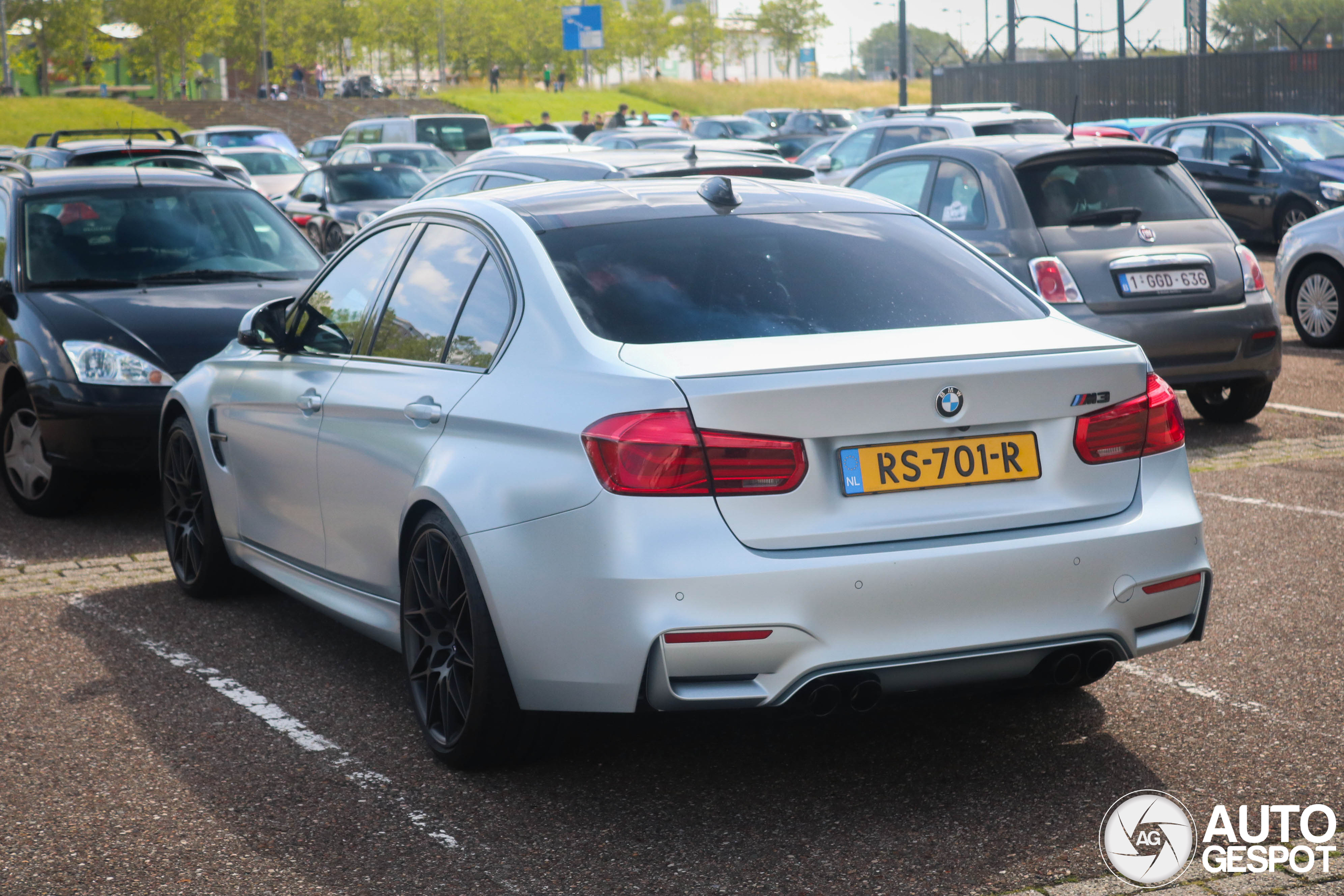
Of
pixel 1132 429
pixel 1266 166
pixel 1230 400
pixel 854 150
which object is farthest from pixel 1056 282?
pixel 1266 166

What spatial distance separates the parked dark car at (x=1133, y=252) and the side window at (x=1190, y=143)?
490 inches

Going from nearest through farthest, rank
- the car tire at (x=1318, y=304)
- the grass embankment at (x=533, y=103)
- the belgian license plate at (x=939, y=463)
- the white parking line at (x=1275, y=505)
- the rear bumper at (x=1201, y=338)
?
the belgian license plate at (x=939, y=463) < the white parking line at (x=1275, y=505) < the rear bumper at (x=1201, y=338) < the car tire at (x=1318, y=304) < the grass embankment at (x=533, y=103)

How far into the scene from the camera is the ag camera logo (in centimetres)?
354

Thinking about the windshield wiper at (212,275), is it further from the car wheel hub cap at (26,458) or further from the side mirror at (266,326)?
the side mirror at (266,326)

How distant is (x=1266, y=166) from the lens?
65.7 feet

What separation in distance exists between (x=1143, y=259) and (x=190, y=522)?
17.7 feet

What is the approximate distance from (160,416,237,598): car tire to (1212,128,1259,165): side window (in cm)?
1701

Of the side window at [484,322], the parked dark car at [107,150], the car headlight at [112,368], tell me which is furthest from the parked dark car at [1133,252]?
the parked dark car at [107,150]

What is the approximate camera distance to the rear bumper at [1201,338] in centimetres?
869

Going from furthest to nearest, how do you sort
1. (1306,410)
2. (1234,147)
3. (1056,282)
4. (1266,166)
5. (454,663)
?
(1234,147) < (1266,166) < (1306,410) < (1056,282) < (454,663)

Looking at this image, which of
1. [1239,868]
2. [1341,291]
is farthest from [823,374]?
[1341,291]

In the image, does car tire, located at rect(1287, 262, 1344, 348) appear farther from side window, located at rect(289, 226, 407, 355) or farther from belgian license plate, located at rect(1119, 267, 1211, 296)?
side window, located at rect(289, 226, 407, 355)

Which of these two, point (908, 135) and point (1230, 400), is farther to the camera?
point (908, 135)

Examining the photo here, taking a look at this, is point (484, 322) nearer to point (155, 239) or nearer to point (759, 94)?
point (155, 239)
